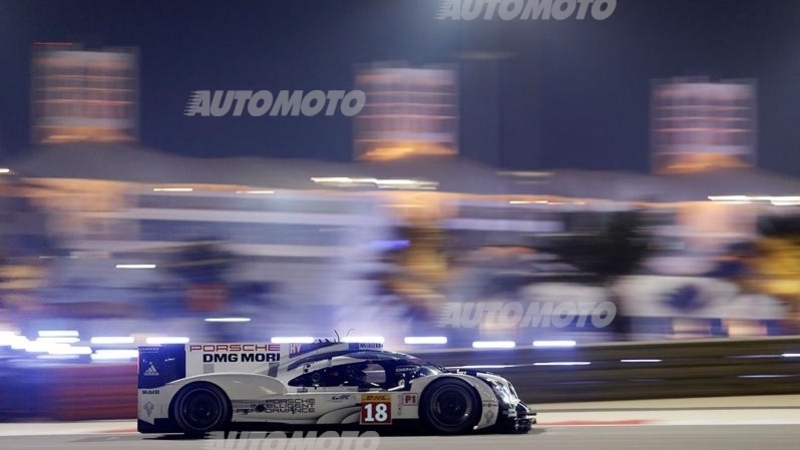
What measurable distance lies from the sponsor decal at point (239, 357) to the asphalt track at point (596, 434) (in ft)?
2.72

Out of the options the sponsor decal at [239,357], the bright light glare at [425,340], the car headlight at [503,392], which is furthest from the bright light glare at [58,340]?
the car headlight at [503,392]

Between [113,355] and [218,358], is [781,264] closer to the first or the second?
[113,355]

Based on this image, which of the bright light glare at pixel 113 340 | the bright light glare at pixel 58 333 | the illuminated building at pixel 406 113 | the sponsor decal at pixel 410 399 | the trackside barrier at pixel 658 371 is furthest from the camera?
the illuminated building at pixel 406 113

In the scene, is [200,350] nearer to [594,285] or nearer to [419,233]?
[594,285]

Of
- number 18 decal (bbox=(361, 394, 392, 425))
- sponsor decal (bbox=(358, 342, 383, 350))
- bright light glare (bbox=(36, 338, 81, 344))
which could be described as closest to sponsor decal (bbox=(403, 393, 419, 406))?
number 18 decal (bbox=(361, 394, 392, 425))

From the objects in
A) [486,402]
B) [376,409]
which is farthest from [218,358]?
[486,402]

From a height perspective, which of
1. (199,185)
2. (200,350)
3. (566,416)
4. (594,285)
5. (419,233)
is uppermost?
(199,185)

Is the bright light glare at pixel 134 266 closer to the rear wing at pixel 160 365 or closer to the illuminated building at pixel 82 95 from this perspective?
the illuminated building at pixel 82 95

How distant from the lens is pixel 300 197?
2453 centimetres

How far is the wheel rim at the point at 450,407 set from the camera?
9969 millimetres

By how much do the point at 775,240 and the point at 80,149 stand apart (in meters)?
18.3

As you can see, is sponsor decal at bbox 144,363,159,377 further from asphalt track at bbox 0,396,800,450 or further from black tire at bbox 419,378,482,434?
black tire at bbox 419,378,482,434

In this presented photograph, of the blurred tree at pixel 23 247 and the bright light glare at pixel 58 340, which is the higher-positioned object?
the blurred tree at pixel 23 247

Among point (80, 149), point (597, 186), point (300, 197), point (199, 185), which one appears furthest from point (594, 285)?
point (80, 149)
